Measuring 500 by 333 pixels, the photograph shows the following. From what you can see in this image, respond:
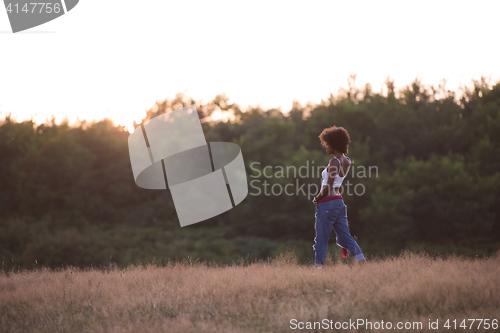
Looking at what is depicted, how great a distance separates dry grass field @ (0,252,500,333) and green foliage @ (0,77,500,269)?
18.1 m

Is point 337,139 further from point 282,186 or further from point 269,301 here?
point 282,186

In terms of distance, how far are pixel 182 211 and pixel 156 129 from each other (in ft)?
39.8

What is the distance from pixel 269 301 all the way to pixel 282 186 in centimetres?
2270

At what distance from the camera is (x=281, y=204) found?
2708cm

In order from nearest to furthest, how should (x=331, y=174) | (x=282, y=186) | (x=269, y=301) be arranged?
(x=269, y=301)
(x=331, y=174)
(x=282, y=186)

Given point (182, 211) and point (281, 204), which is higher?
point (182, 211)

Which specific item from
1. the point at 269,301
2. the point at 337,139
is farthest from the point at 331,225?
the point at 269,301

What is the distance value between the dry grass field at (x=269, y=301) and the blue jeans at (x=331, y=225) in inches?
10.8

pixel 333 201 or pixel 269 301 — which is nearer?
pixel 269 301

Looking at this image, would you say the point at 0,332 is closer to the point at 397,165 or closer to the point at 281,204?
the point at 281,204

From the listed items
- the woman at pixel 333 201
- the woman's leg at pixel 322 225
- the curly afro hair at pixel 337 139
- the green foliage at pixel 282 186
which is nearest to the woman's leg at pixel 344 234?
the woman at pixel 333 201

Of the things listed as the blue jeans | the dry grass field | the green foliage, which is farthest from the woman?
the green foliage

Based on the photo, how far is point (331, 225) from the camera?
5.25 metres

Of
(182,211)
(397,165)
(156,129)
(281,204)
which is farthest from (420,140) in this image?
(156,129)
